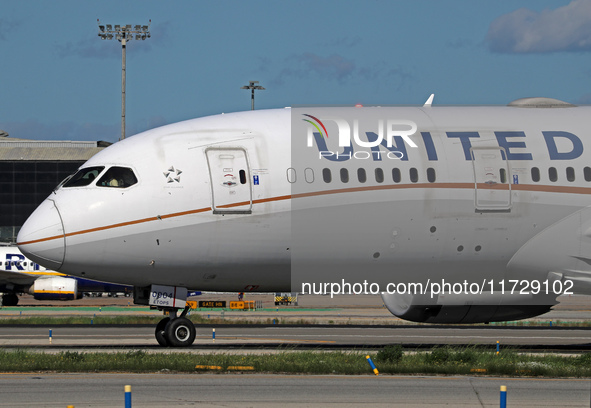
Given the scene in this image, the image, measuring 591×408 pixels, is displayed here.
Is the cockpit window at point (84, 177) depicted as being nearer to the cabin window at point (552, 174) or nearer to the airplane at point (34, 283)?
the cabin window at point (552, 174)

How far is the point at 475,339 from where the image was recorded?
32750 mm

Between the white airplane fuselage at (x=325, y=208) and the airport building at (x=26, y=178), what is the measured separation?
97.3m

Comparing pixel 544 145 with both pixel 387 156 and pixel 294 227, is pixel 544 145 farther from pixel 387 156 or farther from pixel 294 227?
pixel 294 227

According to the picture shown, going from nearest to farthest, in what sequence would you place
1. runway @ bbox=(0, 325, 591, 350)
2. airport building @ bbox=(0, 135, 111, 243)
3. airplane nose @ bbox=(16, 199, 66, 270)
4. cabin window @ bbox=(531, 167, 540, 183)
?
airplane nose @ bbox=(16, 199, 66, 270), cabin window @ bbox=(531, 167, 540, 183), runway @ bbox=(0, 325, 591, 350), airport building @ bbox=(0, 135, 111, 243)

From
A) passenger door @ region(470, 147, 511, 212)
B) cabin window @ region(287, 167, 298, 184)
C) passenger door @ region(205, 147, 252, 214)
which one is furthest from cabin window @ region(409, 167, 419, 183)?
passenger door @ region(205, 147, 252, 214)

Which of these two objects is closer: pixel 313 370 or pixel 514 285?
pixel 313 370

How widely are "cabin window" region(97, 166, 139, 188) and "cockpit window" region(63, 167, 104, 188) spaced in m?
0.24

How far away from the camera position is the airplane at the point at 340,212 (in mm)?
22438

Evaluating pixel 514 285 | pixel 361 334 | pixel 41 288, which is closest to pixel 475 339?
pixel 361 334

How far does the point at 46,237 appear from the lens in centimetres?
2184

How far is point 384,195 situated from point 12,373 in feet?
31.6

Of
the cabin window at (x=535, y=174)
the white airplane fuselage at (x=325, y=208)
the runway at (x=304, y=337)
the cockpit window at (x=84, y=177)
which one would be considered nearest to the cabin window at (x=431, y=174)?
the white airplane fuselage at (x=325, y=208)

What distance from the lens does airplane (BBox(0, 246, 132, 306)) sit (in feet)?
231

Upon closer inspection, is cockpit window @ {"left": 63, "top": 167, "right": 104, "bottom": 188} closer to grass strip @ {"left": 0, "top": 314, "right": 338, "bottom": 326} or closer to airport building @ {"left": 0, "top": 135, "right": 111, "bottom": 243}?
grass strip @ {"left": 0, "top": 314, "right": 338, "bottom": 326}
